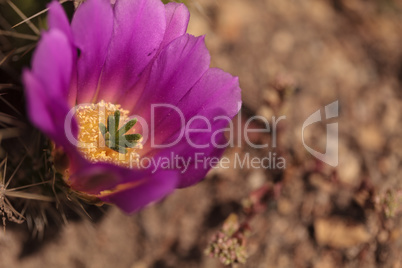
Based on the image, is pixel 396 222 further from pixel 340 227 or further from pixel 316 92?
pixel 316 92

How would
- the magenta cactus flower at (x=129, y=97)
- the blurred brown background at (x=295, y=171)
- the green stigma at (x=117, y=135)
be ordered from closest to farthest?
the magenta cactus flower at (x=129, y=97) → the green stigma at (x=117, y=135) → the blurred brown background at (x=295, y=171)

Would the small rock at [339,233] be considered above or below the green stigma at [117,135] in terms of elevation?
below

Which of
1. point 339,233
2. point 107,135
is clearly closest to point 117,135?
point 107,135

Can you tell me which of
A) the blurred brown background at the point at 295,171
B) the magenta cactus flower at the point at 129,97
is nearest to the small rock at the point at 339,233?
the blurred brown background at the point at 295,171

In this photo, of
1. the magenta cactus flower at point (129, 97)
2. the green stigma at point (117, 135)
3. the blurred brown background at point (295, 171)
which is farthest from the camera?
the blurred brown background at point (295, 171)

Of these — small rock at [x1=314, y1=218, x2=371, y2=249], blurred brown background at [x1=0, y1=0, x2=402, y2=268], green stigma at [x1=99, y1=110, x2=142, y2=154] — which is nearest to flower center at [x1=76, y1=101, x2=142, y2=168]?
green stigma at [x1=99, y1=110, x2=142, y2=154]

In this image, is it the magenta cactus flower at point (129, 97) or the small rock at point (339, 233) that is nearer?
the magenta cactus flower at point (129, 97)

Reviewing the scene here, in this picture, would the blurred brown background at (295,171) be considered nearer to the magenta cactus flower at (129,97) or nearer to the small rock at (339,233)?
the small rock at (339,233)
